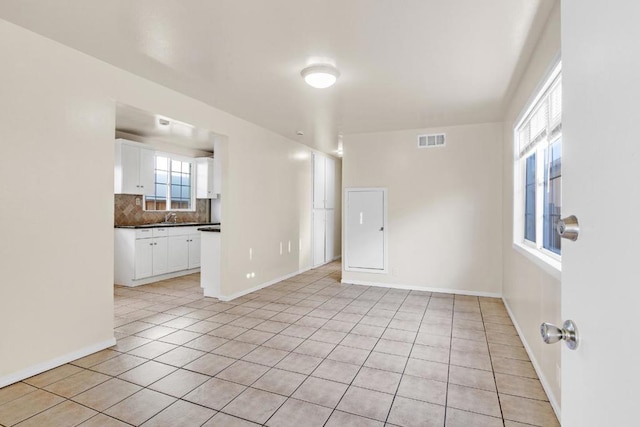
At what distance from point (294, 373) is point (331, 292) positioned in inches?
102

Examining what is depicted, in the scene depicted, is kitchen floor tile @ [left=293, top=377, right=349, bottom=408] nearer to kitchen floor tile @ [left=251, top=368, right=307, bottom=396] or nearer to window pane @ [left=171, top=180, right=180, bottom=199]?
kitchen floor tile @ [left=251, top=368, right=307, bottom=396]

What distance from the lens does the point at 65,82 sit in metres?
2.74

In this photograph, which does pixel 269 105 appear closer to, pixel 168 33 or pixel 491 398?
pixel 168 33

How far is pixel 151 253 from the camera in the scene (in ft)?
18.6

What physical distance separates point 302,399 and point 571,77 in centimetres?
222

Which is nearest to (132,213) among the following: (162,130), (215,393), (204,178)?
(204,178)

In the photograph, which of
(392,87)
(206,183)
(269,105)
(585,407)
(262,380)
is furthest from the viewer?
(206,183)

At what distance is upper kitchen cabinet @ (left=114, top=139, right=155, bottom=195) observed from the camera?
5.60m

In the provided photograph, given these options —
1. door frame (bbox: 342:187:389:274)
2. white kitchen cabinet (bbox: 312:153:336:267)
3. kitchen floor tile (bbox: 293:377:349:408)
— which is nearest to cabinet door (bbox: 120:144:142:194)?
white kitchen cabinet (bbox: 312:153:336:267)

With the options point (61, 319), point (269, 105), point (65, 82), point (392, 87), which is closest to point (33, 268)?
point (61, 319)

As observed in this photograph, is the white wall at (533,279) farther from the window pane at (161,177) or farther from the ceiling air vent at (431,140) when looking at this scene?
the window pane at (161,177)

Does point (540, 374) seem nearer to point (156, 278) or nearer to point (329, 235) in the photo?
point (156, 278)

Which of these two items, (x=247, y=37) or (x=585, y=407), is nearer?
(x=585, y=407)

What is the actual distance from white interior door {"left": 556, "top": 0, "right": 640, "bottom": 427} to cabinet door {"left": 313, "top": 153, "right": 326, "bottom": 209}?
20.8 ft
